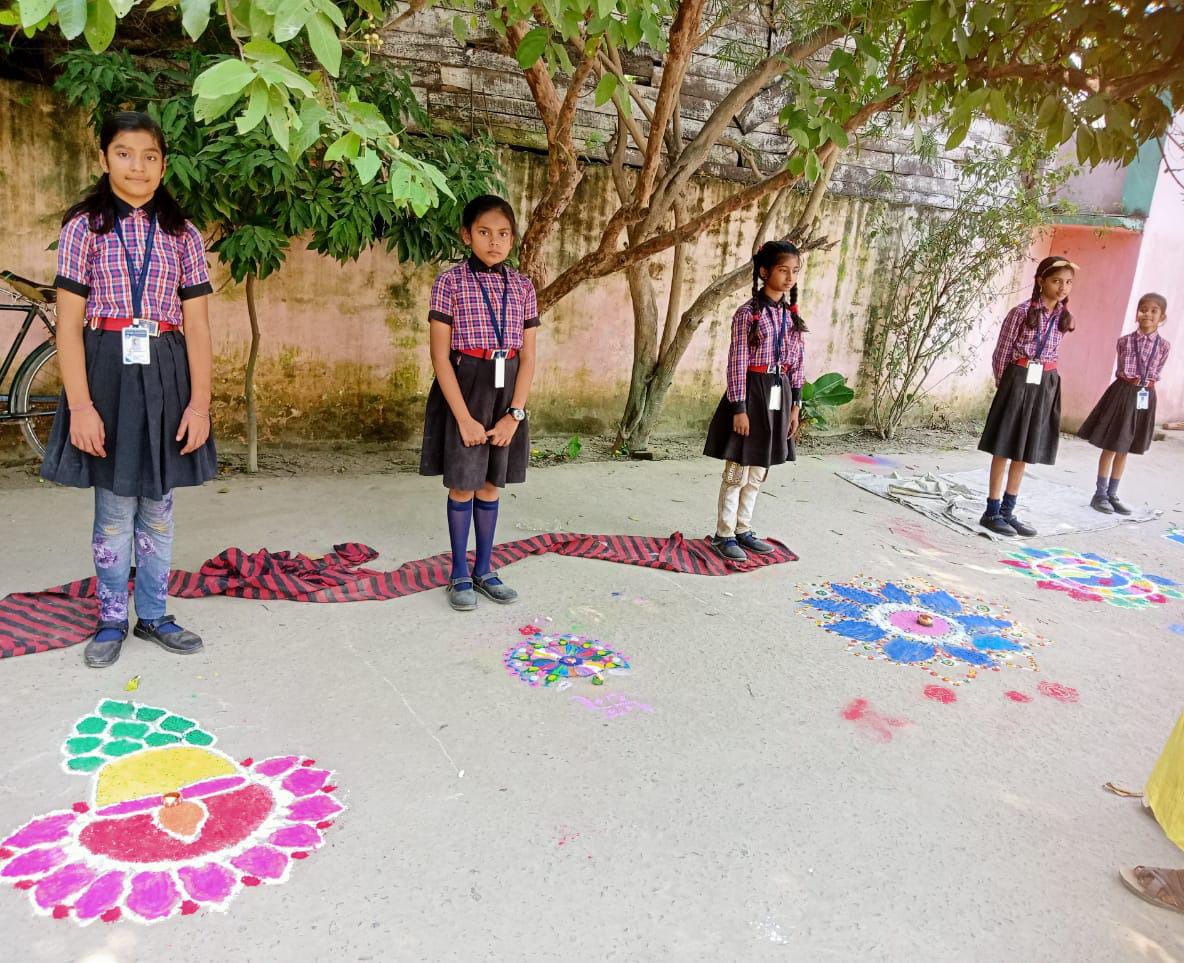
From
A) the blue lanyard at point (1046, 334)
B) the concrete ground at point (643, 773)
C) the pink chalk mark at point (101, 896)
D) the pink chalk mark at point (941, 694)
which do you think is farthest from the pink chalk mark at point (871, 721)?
the blue lanyard at point (1046, 334)

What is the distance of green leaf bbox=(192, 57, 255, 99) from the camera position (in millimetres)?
1714

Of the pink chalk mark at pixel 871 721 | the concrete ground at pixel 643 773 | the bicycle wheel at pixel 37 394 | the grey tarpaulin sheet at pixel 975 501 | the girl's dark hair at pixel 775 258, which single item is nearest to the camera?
the concrete ground at pixel 643 773

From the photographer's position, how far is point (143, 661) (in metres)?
2.91

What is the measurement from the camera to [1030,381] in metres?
4.96

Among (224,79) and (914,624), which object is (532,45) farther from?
(914,624)

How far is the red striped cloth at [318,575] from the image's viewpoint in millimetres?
3049

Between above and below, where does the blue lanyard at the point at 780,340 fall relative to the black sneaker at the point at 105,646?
above

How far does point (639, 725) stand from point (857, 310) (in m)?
5.94

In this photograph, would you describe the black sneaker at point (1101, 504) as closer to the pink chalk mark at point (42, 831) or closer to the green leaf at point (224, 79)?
the green leaf at point (224, 79)

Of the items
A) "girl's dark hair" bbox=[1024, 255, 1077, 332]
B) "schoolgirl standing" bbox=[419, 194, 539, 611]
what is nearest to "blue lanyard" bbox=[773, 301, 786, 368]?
"schoolgirl standing" bbox=[419, 194, 539, 611]

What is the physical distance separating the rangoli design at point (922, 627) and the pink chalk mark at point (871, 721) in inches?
17.1

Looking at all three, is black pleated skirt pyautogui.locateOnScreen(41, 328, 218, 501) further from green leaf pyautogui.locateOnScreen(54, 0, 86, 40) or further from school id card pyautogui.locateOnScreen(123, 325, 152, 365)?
green leaf pyautogui.locateOnScreen(54, 0, 86, 40)

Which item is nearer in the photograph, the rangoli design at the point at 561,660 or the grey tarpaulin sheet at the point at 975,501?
the rangoli design at the point at 561,660

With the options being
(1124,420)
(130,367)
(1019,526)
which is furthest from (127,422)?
(1124,420)
